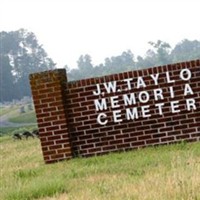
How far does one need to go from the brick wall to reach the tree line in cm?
11939

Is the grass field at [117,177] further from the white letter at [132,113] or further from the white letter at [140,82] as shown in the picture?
the white letter at [140,82]

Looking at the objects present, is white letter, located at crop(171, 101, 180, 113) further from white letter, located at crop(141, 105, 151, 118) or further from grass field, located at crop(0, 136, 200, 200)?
grass field, located at crop(0, 136, 200, 200)

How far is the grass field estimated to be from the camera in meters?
5.07

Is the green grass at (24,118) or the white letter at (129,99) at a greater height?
the white letter at (129,99)

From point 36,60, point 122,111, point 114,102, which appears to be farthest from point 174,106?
point 36,60

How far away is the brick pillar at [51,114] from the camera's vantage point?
9430 millimetres

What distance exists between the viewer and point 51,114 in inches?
372

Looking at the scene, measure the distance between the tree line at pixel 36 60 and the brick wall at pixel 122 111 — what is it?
11939 cm

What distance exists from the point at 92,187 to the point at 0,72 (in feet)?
417

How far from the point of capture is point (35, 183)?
678 centimetres

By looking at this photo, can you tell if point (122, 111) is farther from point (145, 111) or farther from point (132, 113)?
point (145, 111)

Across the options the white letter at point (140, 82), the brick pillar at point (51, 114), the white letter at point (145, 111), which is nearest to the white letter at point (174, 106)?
the white letter at point (145, 111)

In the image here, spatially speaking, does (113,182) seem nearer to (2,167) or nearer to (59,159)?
(59,159)

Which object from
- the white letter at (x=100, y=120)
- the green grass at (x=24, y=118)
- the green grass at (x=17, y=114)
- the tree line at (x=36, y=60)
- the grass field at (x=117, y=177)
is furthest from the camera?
the tree line at (x=36, y=60)
